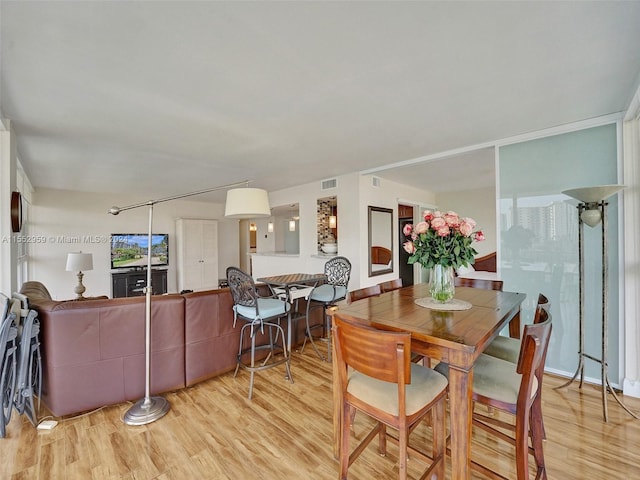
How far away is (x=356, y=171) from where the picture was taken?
14.8ft

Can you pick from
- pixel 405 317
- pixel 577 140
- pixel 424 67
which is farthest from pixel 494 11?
pixel 577 140

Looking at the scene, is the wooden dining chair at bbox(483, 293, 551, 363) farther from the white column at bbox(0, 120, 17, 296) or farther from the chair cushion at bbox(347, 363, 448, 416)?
the white column at bbox(0, 120, 17, 296)

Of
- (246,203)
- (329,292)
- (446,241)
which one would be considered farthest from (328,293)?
(446,241)

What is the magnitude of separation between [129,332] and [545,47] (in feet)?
11.3

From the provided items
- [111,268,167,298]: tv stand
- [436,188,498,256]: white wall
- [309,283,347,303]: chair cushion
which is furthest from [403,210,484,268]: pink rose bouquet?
[111,268,167,298]: tv stand

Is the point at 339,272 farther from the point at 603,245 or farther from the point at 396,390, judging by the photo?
the point at 603,245

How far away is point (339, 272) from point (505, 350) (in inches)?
79.9

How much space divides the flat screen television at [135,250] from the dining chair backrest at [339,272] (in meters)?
4.49

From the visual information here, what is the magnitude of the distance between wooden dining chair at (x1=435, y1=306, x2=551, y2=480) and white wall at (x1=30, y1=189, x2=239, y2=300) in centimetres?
709

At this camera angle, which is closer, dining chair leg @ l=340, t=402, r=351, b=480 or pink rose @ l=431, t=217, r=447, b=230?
dining chair leg @ l=340, t=402, r=351, b=480

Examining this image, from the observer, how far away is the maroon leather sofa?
2.10 m

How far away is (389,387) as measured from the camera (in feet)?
4.62

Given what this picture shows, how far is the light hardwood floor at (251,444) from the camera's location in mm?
1655

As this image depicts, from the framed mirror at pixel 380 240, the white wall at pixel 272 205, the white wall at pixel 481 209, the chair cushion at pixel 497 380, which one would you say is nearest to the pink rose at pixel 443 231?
the chair cushion at pixel 497 380
